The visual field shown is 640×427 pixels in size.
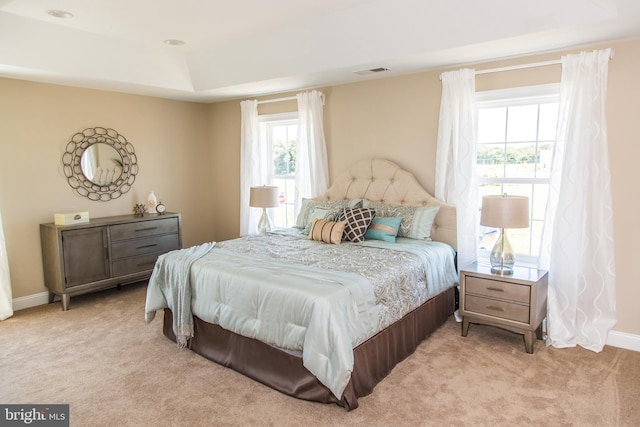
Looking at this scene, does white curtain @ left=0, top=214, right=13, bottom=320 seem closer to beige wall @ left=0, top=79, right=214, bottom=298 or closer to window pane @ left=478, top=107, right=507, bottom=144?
beige wall @ left=0, top=79, right=214, bottom=298

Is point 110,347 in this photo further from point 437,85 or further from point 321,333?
point 437,85

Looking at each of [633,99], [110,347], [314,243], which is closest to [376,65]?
[314,243]

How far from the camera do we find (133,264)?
459 cm

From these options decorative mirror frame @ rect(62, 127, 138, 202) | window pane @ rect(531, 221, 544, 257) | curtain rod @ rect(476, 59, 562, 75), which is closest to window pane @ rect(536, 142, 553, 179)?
window pane @ rect(531, 221, 544, 257)

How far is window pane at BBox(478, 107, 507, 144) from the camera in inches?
143

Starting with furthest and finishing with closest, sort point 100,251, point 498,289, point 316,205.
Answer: point 316,205, point 100,251, point 498,289

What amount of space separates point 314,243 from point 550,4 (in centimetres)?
242

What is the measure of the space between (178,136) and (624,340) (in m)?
5.15

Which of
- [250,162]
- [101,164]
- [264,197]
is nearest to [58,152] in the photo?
[101,164]

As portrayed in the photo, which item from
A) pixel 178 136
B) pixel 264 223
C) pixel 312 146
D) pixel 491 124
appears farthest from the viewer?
pixel 178 136

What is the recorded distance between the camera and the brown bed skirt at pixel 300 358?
8.02 ft

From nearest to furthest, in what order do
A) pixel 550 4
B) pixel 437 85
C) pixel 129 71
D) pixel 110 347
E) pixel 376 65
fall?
1. pixel 550 4
2. pixel 110 347
3. pixel 376 65
4. pixel 437 85
5. pixel 129 71

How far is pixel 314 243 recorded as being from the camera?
372 cm

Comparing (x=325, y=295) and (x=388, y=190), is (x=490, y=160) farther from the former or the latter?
(x=325, y=295)
